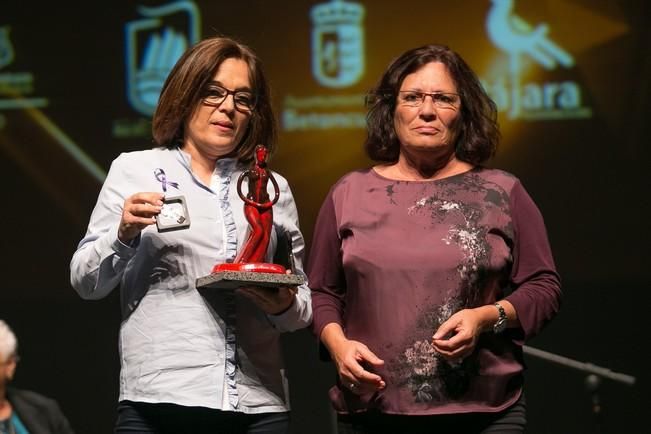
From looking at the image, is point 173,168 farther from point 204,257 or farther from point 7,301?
point 7,301

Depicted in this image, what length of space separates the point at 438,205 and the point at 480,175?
125 mm

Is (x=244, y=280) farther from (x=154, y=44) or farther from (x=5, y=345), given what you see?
(x=154, y=44)

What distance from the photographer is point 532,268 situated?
218 centimetres

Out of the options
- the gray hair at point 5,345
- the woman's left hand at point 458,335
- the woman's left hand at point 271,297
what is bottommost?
the woman's left hand at point 458,335

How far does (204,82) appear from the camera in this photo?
2.12 metres

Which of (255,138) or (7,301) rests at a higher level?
(255,138)

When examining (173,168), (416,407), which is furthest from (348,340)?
(173,168)

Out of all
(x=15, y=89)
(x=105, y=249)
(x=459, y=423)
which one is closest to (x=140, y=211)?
(x=105, y=249)

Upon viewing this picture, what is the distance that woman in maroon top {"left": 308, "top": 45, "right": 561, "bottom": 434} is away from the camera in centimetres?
209

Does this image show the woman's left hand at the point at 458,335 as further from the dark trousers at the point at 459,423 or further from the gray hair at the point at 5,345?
the gray hair at the point at 5,345

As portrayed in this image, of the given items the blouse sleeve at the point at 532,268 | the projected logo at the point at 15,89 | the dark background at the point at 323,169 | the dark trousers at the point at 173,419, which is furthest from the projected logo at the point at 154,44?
the dark trousers at the point at 173,419

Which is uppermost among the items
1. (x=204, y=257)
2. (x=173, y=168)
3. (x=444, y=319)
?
(x=173, y=168)

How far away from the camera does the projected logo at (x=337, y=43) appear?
3984mm

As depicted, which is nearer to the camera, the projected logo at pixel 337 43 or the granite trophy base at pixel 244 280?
the granite trophy base at pixel 244 280
